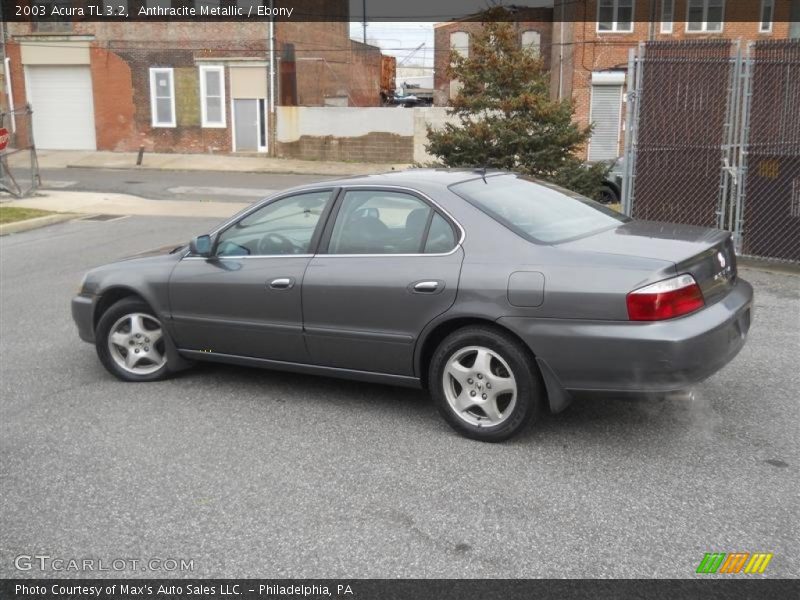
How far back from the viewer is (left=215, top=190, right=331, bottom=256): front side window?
5660mm

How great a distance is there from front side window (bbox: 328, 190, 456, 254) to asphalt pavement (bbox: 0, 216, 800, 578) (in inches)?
41.8

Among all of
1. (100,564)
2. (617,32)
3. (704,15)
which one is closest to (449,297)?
(100,564)

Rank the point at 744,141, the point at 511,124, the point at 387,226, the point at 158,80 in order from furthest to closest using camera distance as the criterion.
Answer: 1. the point at 158,80
2. the point at 511,124
3. the point at 744,141
4. the point at 387,226

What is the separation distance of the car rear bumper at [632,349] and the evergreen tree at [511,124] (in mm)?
7377

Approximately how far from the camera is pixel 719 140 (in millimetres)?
10281

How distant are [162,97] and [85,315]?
29.9 m

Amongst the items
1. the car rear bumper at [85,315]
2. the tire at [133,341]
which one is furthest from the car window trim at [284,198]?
the car rear bumper at [85,315]

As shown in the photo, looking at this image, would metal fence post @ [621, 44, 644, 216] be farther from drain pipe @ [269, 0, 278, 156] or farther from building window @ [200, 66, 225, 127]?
building window @ [200, 66, 225, 127]

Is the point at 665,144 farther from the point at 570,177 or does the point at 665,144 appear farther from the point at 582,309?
the point at 582,309

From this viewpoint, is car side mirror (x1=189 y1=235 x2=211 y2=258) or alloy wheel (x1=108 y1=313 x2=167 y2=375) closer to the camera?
car side mirror (x1=189 y1=235 x2=211 y2=258)

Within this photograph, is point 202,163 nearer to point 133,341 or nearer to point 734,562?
point 133,341

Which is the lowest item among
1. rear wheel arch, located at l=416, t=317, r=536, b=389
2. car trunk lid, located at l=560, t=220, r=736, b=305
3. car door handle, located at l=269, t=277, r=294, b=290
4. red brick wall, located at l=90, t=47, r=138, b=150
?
rear wheel arch, located at l=416, t=317, r=536, b=389

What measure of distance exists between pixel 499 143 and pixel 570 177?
3.51 feet

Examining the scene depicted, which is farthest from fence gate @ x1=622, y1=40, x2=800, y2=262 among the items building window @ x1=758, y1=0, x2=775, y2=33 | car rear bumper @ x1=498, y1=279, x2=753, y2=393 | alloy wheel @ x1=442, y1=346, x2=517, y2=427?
building window @ x1=758, y1=0, x2=775, y2=33
